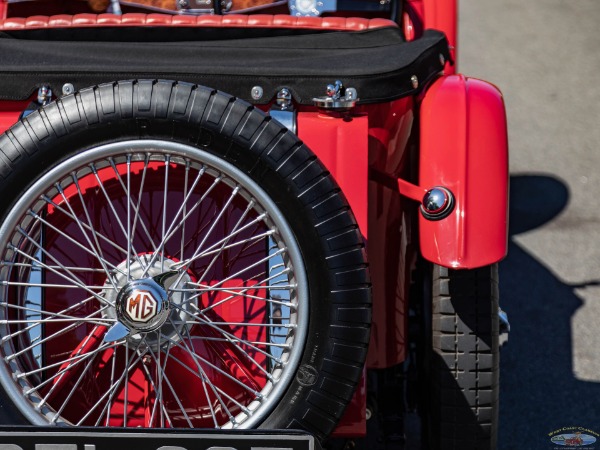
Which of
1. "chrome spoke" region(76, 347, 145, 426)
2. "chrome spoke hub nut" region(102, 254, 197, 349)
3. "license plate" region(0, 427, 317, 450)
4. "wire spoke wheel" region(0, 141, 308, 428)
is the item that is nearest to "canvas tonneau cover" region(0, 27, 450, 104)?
"wire spoke wheel" region(0, 141, 308, 428)

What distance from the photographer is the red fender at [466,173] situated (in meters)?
2.92

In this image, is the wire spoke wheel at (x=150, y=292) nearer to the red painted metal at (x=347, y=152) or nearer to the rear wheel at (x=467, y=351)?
the red painted metal at (x=347, y=152)

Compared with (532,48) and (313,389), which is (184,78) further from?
(532,48)

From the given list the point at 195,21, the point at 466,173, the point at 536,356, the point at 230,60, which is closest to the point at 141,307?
the point at 230,60

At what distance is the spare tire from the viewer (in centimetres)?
267

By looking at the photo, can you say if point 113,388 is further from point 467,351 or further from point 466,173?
point 466,173

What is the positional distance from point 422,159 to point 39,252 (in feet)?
3.59

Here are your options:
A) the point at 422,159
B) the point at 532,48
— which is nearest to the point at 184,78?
the point at 422,159

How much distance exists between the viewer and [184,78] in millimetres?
2867

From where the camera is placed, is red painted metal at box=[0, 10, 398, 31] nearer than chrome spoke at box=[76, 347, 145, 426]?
No

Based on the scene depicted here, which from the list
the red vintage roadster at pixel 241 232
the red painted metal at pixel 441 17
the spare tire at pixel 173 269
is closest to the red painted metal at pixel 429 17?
the red painted metal at pixel 441 17

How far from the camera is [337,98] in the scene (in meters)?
2.85

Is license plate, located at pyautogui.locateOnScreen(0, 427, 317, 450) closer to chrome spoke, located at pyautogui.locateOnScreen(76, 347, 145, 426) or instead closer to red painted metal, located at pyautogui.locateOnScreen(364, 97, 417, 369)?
chrome spoke, located at pyautogui.locateOnScreen(76, 347, 145, 426)

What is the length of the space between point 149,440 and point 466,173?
1.14 metres
